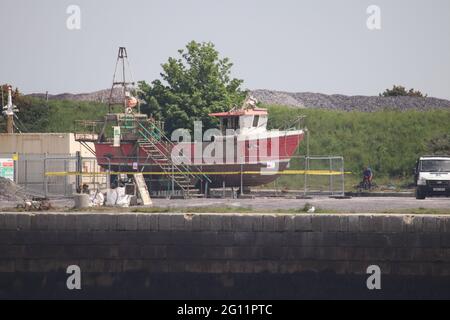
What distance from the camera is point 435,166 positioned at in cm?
4284

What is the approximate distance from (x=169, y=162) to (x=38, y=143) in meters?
9.40

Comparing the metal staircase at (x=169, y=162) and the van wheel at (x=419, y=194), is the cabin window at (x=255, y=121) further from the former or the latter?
the van wheel at (x=419, y=194)

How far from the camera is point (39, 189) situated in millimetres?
50125

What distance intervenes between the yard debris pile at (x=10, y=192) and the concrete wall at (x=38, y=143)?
988cm

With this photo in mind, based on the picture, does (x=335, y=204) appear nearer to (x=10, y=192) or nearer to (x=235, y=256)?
(x=235, y=256)

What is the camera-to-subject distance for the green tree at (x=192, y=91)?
55344 millimetres

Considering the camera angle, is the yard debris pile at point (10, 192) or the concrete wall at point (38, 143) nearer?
the yard debris pile at point (10, 192)

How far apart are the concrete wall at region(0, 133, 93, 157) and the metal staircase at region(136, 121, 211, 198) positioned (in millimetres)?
5452

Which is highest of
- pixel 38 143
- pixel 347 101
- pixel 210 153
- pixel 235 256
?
pixel 347 101

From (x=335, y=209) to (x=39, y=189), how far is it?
20.7 metres

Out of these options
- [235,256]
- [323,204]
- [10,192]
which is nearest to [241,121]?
[10,192]

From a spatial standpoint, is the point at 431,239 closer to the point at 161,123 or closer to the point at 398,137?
the point at 161,123

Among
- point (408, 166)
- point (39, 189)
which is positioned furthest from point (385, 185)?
point (39, 189)

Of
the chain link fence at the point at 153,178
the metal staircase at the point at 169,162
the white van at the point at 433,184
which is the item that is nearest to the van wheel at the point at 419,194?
the white van at the point at 433,184
